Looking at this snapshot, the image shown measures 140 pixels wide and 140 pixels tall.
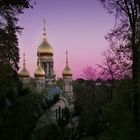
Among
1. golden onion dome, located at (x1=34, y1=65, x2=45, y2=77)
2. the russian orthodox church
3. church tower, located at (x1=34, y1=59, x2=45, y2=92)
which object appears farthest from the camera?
golden onion dome, located at (x1=34, y1=65, x2=45, y2=77)

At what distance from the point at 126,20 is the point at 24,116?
6900mm

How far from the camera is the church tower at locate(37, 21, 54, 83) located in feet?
285

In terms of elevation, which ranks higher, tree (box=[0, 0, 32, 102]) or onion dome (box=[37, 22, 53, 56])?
onion dome (box=[37, 22, 53, 56])

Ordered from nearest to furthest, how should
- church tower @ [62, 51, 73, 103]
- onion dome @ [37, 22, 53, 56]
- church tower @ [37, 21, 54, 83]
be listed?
church tower @ [62, 51, 73, 103], onion dome @ [37, 22, 53, 56], church tower @ [37, 21, 54, 83]

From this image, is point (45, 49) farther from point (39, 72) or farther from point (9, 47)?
point (9, 47)

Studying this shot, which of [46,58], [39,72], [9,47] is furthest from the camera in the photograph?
[46,58]

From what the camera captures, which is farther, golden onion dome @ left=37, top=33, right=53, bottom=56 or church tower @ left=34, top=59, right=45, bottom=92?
golden onion dome @ left=37, top=33, right=53, bottom=56

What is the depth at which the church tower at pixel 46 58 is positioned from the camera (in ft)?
285

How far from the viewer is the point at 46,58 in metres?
88.2

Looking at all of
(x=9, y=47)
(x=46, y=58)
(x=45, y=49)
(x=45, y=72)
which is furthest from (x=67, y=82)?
(x=9, y=47)

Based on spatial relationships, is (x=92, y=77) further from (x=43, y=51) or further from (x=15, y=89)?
Answer: (x=15, y=89)

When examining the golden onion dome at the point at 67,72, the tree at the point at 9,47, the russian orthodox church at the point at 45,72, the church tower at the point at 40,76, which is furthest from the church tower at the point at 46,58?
the tree at the point at 9,47

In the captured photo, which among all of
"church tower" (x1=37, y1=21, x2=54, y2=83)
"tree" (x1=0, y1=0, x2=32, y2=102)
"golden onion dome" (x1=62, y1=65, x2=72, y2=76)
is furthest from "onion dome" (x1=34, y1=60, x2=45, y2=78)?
"tree" (x1=0, y1=0, x2=32, y2=102)

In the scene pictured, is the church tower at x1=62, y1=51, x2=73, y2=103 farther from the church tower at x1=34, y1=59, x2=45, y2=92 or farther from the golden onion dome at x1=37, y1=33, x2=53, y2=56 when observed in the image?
the golden onion dome at x1=37, y1=33, x2=53, y2=56
